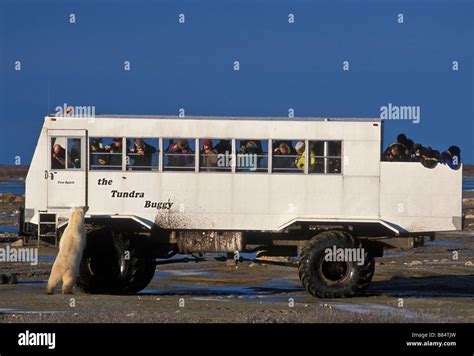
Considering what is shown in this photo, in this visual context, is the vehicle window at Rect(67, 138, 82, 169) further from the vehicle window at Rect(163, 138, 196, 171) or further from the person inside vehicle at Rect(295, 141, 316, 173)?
the person inside vehicle at Rect(295, 141, 316, 173)

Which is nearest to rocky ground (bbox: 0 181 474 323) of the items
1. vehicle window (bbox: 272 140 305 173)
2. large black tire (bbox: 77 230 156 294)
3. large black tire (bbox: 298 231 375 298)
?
large black tire (bbox: 298 231 375 298)

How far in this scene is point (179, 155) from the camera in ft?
83.4

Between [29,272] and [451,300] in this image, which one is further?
[29,272]

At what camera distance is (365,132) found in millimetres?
25172

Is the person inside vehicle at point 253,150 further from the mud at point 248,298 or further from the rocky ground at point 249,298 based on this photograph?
the mud at point 248,298

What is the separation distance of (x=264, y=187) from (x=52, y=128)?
14.2ft

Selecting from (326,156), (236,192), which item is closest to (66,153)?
(236,192)

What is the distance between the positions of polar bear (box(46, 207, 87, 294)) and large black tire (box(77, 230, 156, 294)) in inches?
35.0

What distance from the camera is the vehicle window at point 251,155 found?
25.2 m

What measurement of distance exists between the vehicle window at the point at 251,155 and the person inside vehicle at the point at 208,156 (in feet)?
1.48

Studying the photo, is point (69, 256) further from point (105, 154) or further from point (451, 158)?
point (451, 158)

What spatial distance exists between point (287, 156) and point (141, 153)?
284cm

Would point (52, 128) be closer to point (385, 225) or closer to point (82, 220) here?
point (82, 220)
